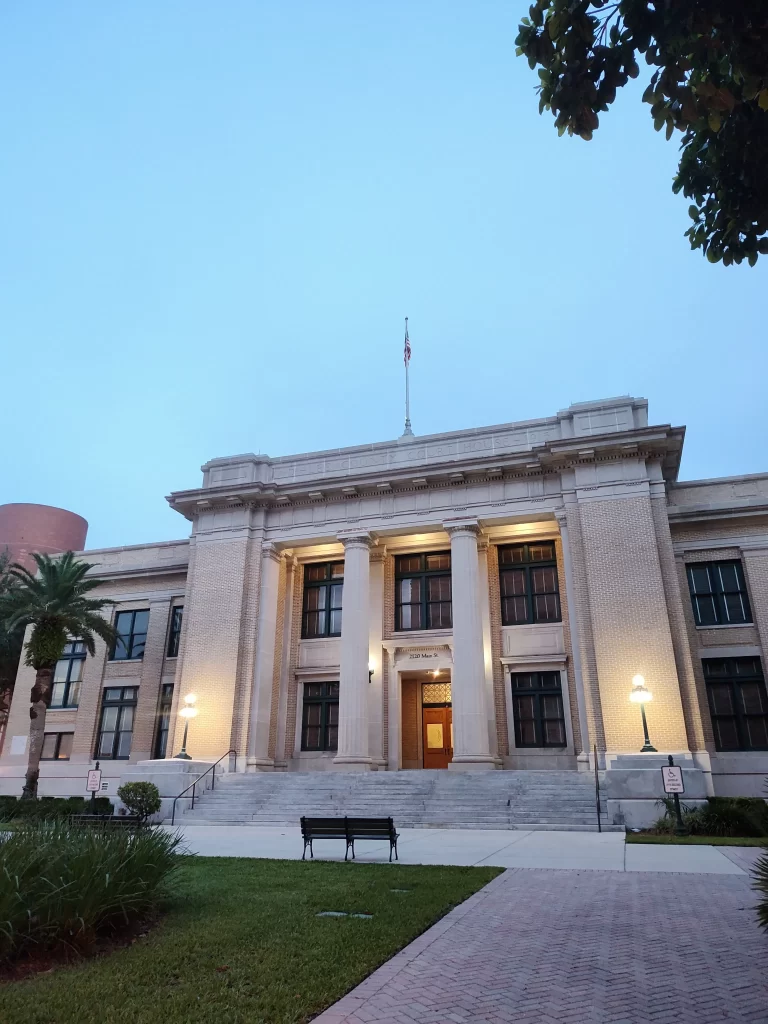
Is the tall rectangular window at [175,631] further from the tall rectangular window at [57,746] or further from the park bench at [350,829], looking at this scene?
the park bench at [350,829]

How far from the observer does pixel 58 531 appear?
59312mm

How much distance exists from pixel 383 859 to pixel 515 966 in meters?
7.10

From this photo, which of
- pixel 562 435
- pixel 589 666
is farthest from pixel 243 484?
pixel 589 666

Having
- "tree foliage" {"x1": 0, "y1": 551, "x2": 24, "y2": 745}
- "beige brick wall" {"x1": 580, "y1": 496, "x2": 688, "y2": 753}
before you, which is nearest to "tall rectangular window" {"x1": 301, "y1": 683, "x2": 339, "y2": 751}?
"beige brick wall" {"x1": 580, "y1": 496, "x2": 688, "y2": 753}

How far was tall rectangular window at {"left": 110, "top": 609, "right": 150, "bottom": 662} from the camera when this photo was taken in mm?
34406

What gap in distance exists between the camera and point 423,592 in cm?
3011

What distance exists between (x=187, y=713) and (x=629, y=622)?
15.7 meters

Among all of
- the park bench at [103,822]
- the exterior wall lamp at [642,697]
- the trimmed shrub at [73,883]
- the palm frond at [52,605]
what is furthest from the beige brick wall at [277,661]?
the trimmed shrub at [73,883]

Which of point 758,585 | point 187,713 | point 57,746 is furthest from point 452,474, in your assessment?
point 57,746

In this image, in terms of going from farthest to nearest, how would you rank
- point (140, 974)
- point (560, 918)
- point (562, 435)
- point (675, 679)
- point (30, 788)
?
point (562, 435)
point (30, 788)
point (675, 679)
point (560, 918)
point (140, 974)

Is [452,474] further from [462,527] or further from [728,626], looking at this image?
[728,626]

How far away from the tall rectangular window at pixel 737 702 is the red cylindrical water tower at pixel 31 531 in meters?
48.0

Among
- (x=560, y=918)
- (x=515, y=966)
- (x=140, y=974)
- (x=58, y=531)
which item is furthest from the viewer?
(x=58, y=531)

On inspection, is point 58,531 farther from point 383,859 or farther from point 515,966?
point 515,966
